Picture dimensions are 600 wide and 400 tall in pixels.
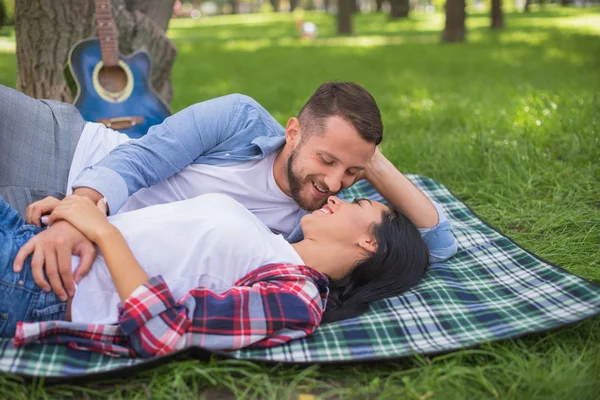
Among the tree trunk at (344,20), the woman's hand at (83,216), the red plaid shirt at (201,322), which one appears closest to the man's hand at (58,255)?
the woman's hand at (83,216)

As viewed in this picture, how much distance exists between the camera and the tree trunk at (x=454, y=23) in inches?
570

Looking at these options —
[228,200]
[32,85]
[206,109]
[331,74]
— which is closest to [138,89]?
[32,85]

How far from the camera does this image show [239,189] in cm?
328

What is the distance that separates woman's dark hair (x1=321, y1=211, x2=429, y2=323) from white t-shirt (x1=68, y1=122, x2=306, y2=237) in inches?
21.7

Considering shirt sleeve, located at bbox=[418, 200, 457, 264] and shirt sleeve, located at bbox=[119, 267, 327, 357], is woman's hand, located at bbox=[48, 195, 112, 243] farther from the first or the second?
shirt sleeve, located at bbox=[418, 200, 457, 264]

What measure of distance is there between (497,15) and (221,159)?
16.4 meters

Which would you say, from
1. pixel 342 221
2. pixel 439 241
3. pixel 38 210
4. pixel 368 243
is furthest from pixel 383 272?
pixel 38 210

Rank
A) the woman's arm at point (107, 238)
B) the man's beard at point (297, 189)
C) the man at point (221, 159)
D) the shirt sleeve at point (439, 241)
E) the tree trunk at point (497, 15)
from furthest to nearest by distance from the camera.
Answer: the tree trunk at point (497, 15) → the shirt sleeve at point (439, 241) → the man's beard at point (297, 189) → the man at point (221, 159) → the woman's arm at point (107, 238)

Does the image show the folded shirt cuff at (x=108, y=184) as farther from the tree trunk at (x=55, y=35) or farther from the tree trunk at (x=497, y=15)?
the tree trunk at (x=497, y=15)

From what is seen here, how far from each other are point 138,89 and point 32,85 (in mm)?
796

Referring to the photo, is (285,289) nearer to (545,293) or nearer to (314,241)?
(314,241)

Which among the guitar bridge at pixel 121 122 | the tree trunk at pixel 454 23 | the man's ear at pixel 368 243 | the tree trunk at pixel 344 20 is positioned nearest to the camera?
the man's ear at pixel 368 243

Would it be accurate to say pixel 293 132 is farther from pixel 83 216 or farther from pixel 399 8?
pixel 399 8

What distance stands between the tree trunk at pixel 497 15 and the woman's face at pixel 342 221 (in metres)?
16.3
